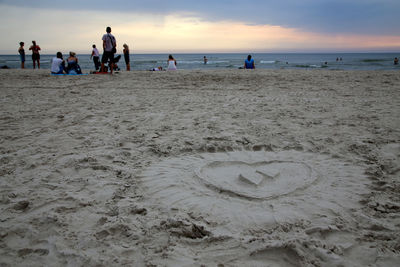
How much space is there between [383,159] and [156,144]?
7.75 ft

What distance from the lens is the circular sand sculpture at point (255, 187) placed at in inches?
72.9

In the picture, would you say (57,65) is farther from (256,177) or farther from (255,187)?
(255,187)

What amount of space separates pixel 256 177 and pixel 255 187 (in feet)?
0.50

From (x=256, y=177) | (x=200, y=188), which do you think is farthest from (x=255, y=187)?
(x=200, y=188)

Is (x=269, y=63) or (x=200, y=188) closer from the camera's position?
(x=200, y=188)

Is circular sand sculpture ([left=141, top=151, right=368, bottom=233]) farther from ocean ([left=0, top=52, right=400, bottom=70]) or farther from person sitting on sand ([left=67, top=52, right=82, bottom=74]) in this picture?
ocean ([left=0, top=52, right=400, bottom=70])

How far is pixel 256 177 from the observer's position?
7.74 feet

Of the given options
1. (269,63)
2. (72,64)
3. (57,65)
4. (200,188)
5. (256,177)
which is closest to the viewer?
(200,188)

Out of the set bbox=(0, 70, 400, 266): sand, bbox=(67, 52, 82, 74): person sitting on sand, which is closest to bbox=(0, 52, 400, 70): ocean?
bbox=(67, 52, 82, 74): person sitting on sand

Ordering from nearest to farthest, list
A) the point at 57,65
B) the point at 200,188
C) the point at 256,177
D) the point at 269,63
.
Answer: the point at 200,188, the point at 256,177, the point at 57,65, the point at 269,63

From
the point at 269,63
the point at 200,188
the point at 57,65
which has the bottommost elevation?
the point at 200,188

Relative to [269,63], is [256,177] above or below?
below

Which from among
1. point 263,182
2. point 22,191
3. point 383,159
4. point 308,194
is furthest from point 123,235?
point 383,159

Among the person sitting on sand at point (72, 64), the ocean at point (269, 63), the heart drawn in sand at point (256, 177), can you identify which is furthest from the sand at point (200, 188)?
the ocean at point (269, 63)
